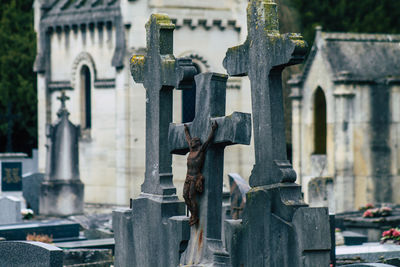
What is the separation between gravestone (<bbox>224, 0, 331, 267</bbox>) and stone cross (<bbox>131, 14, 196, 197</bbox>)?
3.14 feet

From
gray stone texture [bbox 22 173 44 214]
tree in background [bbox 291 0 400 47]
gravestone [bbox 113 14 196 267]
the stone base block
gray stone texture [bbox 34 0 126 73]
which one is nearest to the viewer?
gravestone [bbox 113 14 196 267]

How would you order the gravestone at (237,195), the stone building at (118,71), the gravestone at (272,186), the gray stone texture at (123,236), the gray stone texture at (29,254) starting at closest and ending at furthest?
the gravestone at (272,186)
the gray stone texture at (29,254)
the gray stone texture at (123,236)
the gravestone at (237,195)
the stone building at (118,71)

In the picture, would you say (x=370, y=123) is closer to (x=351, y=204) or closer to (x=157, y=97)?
(x=351, y=204)

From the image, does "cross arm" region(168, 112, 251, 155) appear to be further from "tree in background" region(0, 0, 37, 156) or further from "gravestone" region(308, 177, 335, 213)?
Result: "tree in background" region(0, 0, 37, 156)

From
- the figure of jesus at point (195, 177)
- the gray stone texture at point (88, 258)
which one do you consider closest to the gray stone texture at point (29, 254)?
the figure of jesus at point (195, 177)

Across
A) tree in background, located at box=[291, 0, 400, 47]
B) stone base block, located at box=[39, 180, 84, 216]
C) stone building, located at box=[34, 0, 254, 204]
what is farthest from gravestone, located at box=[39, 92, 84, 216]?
tree in background, located at box=[291, 0, 400, 47]

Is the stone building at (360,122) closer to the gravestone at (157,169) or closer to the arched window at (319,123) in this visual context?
the arched window at (319,123)

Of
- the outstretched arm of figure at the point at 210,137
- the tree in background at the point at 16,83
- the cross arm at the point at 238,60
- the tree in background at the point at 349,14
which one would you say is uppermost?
the tree in background at the point at 349,14

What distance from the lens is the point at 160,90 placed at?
11461mm

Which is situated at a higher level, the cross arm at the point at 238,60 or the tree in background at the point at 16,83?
the tree in background at the point at 16,83

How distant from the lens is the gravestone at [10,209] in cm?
2041

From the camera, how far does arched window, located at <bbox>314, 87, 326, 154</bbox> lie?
80.4ft

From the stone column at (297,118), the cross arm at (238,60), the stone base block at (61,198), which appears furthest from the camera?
the stone base block at (61,198)

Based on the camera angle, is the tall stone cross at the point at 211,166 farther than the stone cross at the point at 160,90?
No
